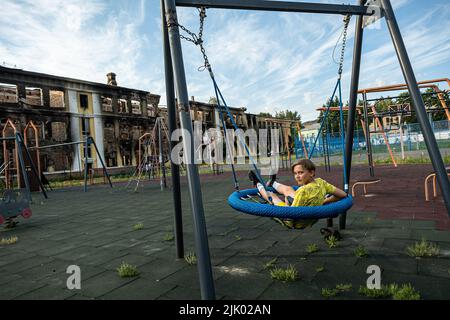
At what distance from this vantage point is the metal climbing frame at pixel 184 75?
1.53 m

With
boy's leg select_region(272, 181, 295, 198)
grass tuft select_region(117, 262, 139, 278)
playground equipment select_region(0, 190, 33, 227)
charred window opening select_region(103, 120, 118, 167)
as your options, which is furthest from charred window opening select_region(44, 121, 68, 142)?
boy's leg select_region(272, 181, 295, 198)

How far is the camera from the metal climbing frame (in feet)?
5.03

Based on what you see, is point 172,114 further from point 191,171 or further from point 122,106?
point 122,106

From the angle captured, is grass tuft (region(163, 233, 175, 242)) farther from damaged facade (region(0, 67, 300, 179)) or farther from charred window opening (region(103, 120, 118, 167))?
charred window opening (region(103, 120, 118, 167))

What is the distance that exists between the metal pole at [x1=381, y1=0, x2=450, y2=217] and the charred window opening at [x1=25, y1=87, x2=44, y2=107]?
23344 millimetres

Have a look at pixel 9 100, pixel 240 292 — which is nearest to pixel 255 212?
pixel 240 292

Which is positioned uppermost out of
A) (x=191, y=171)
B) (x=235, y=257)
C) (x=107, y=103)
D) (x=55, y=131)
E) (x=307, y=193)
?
(x=107, y=103)

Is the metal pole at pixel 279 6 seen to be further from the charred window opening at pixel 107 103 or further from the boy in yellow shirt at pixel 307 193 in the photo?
the charred window opening at pixel 107 103

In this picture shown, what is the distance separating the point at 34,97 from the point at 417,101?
24.6 metres

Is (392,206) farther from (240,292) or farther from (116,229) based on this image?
(116,229)

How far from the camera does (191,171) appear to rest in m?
1.60

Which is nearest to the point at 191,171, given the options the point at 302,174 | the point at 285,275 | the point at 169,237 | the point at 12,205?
the point at 285,275

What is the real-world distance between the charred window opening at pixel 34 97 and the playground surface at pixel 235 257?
19.2 m

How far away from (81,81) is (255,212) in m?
24.5
